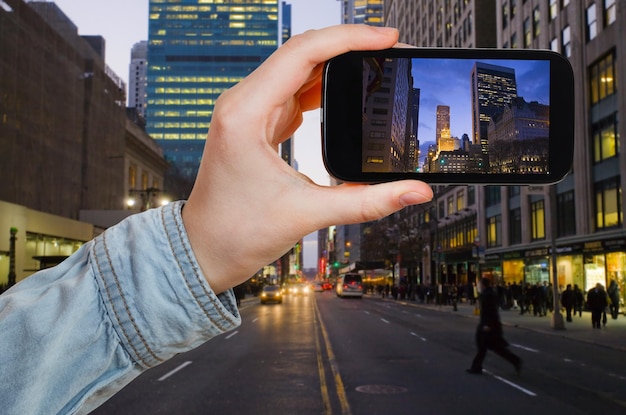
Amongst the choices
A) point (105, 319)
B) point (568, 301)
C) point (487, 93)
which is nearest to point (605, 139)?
point (568, 301)

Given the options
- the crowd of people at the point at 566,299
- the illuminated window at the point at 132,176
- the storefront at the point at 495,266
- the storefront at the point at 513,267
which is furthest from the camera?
the illuminated window at the point at 132,176

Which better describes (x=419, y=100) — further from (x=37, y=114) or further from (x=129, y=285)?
(x=37, y=114)

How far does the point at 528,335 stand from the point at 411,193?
2257cm

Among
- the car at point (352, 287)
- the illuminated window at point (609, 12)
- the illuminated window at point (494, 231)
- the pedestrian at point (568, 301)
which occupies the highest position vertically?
the illuminated window at point (609, 12)

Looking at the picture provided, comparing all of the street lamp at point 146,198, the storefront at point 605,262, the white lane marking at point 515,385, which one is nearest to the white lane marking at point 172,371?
the white lane marking at point 515,385

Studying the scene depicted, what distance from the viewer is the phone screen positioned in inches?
81.9

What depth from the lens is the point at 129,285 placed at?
4.70 ft

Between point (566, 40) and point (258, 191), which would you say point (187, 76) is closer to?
point (566, 40)

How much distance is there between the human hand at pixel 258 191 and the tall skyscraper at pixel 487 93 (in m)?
0.66

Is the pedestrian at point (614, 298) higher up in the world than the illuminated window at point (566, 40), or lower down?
lower down

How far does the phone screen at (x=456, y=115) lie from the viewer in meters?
2.08

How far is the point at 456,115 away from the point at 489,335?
11503 mm

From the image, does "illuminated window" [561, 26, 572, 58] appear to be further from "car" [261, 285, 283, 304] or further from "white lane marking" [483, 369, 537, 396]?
"white lane marking" [483, 369, 537, 396]

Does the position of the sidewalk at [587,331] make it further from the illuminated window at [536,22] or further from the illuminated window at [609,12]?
the illuminated window at [536,22]
